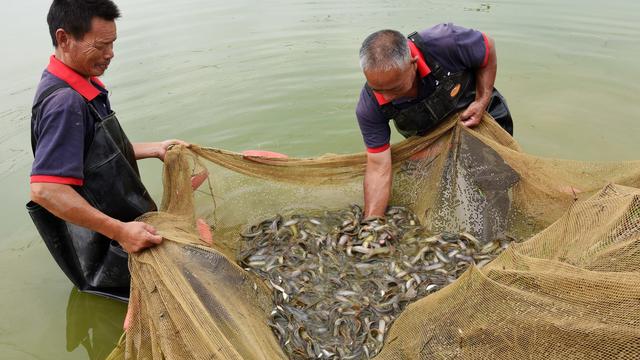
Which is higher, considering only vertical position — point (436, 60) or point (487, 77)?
point (436, 60)

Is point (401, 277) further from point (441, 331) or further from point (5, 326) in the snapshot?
point (5, 326)

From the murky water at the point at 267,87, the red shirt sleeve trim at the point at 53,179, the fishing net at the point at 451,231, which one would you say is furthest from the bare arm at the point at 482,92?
the red shirt sleeve trim at the point at 53,179

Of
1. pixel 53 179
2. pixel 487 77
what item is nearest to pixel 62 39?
Answer: pixel 53 179

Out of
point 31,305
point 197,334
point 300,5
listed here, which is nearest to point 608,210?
point 197,334

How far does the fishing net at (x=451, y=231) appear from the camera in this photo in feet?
7.72

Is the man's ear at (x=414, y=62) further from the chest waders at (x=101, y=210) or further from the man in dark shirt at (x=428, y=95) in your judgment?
the chest waders at (x=101, y=210)

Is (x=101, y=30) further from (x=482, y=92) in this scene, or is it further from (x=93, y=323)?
(x=482, y=92)

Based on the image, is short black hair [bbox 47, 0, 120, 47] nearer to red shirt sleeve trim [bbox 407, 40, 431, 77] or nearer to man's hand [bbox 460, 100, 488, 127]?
red shirt sleeve trim [bbox 407, 40, 431, 77]

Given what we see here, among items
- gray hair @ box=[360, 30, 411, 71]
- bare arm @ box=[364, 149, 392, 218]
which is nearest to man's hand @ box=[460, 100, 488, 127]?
bare arm @ box=[364, 149, 392, 218]

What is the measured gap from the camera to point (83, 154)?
11.7ft

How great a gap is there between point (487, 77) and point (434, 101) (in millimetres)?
719

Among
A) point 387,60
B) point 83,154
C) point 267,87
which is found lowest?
point 267,87

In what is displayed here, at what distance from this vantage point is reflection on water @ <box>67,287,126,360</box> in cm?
454

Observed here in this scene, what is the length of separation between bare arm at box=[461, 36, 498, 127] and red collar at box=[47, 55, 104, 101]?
342 cm
